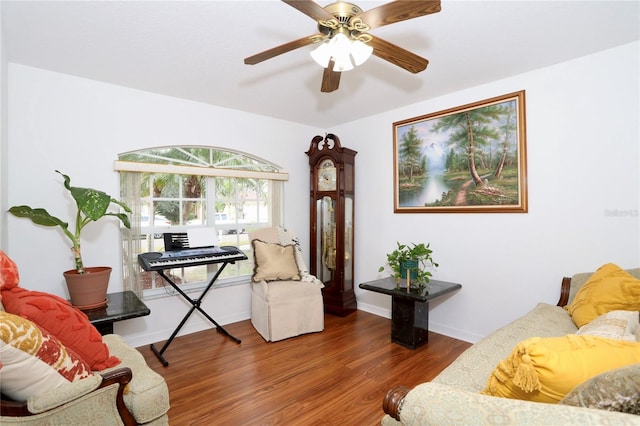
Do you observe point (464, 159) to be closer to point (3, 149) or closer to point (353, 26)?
point (353, 26)

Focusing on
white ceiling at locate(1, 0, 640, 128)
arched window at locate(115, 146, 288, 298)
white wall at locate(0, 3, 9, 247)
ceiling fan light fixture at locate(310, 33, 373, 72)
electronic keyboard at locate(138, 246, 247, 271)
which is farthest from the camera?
arched window at locate(115, 146, 288, 298)

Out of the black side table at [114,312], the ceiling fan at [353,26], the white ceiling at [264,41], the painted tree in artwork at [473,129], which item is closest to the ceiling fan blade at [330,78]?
the ceiling fan at [353,26]

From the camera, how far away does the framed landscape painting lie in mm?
2811

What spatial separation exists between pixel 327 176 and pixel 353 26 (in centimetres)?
259

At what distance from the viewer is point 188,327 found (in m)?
3.35

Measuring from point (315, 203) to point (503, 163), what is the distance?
7.29 feet

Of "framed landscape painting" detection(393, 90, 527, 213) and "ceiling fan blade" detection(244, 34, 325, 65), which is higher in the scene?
"ceiling fan blade" detection(244, 34, 325, 65)

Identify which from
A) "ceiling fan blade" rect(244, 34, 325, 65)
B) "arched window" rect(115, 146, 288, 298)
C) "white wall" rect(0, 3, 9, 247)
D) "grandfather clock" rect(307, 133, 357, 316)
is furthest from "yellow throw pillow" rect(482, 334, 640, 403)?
"white wall" rect(0, 3, 9, 247)

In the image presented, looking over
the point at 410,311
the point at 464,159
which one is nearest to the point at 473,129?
the point at 464,159

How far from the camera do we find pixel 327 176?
160 inches

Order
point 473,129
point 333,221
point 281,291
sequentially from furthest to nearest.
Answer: point 333,221 < point 281,291 < point 473,129

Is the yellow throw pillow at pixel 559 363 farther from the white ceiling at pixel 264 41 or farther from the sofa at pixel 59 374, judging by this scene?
the white ceiling at pixel 264 41

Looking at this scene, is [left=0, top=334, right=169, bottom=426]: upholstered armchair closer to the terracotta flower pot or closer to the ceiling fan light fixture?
the terracotta flower pot

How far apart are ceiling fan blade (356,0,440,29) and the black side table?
238 cm
